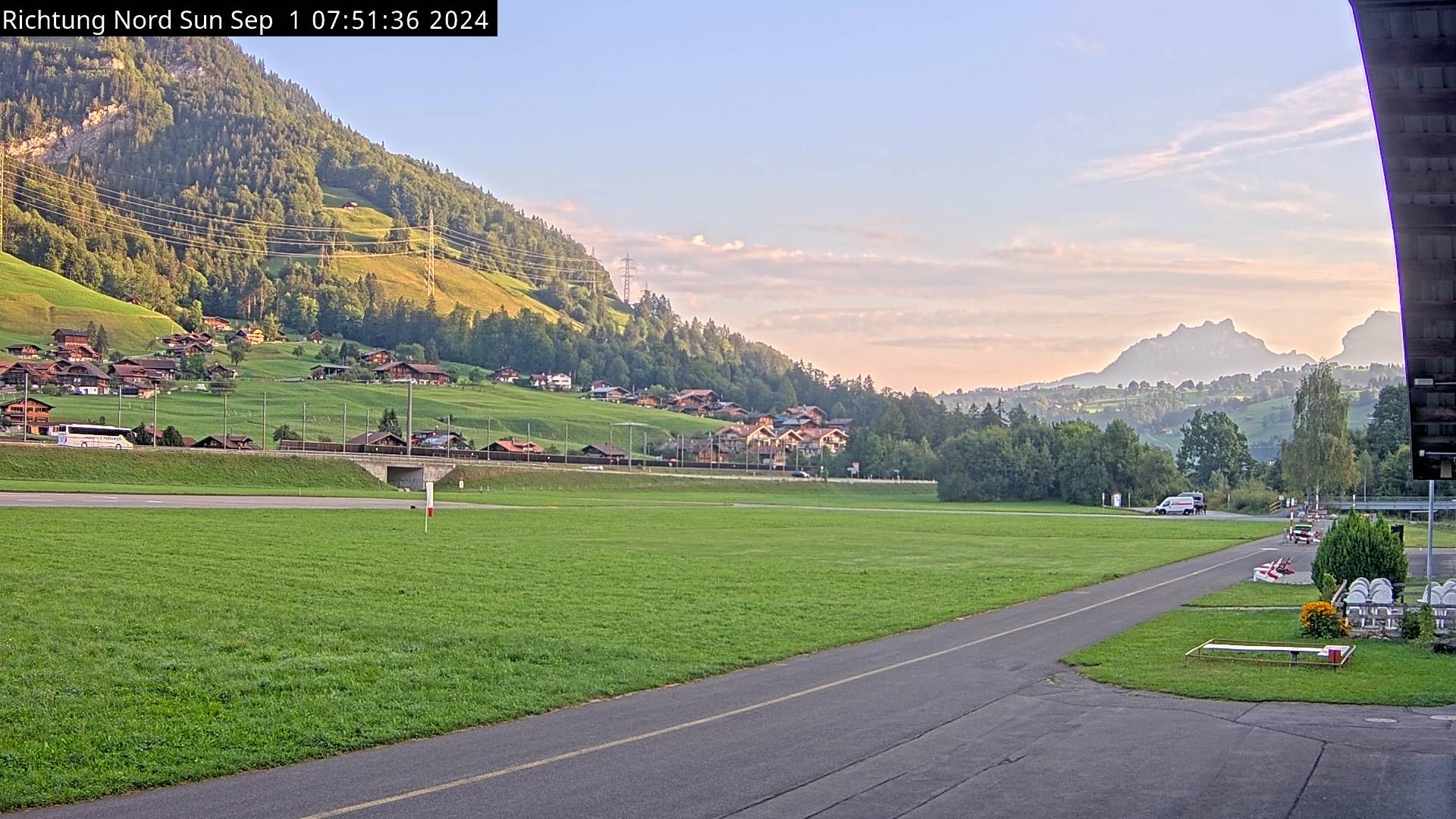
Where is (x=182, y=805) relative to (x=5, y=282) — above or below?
below

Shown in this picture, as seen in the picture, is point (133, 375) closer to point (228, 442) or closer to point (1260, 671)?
point (228, 442)

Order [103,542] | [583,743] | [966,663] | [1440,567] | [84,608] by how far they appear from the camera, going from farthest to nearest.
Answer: [1440,567], [103,542], [84,608], [966,663], [583,743]

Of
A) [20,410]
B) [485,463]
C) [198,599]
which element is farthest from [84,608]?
[20,410]

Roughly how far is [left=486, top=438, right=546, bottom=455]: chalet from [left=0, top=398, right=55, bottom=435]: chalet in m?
44.2

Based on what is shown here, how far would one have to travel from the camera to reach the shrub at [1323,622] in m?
22.7

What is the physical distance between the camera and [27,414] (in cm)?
12119

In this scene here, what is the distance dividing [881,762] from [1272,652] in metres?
10.4

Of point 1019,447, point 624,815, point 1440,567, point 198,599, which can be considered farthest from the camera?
point 1019,447

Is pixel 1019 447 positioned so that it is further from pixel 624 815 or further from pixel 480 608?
pixel 624 815

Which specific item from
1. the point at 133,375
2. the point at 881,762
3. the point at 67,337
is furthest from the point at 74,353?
the point at 881,762

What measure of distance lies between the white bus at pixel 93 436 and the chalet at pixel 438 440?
38605 millimetres

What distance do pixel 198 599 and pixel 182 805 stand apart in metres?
13.7

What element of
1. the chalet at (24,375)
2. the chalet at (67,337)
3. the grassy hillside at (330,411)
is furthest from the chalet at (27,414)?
the chalet at (67,337)

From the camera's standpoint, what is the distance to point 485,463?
4385 inches
